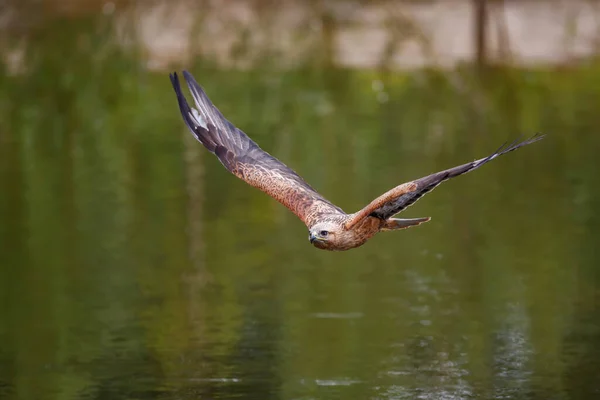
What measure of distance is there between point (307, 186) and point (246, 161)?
63 cm

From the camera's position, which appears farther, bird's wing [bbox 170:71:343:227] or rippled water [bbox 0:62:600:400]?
rippled water [bbox 0:62:600:400]

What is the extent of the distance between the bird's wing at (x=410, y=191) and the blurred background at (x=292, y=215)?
235 cm

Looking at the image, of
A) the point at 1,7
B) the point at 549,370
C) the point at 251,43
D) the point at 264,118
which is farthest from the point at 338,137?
the point at 549,370

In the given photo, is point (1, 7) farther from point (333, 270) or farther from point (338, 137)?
point (333, 270)

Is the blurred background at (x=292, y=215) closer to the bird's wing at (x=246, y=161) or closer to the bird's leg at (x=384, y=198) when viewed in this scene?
the bird's wing at (x=246, y=161)

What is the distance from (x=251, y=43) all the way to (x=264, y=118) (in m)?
2.57

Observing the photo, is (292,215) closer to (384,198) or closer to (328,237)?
(328,237)

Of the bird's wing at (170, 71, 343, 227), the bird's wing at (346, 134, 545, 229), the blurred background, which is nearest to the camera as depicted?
the bird's wing at (346, 134, 545, 229)

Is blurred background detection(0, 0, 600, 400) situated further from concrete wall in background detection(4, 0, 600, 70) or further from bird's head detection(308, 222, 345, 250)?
bird's head detection(308, 222, 345, 250)

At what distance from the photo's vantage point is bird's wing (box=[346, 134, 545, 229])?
1087 centimetres

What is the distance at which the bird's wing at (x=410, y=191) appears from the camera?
10867 mm

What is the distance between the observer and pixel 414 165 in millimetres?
23750

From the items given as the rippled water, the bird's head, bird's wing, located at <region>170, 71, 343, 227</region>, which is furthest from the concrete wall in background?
the bird's head

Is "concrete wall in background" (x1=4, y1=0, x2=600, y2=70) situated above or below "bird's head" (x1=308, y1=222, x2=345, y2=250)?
above
